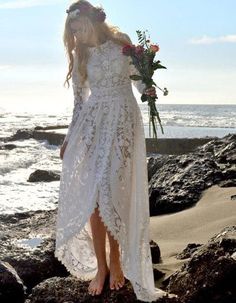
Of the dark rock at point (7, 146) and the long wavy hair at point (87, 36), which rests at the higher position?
the long wavy hair at point (87, 36)

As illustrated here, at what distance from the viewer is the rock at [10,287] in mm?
5016

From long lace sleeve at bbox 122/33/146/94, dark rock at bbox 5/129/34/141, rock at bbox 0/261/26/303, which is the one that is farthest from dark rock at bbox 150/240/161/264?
dark rock at bbox 5/129/34/141

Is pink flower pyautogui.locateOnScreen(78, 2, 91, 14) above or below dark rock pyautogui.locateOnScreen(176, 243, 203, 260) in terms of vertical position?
above

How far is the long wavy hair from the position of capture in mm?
4727

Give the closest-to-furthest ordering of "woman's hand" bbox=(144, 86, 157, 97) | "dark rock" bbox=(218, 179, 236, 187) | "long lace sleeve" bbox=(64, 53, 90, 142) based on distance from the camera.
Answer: "woman's hand" bbox=(144, 86, 157, 97) → "long lace sleeve" bbox=(64, 53, 90, 142) → "dark rock" bbox=(218, 179, 236, 187)

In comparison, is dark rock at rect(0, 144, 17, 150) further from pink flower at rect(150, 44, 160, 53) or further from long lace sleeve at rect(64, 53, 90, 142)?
pink flower at rect(150, 44, 160, 53)

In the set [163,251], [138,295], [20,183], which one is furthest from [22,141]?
[138,295]

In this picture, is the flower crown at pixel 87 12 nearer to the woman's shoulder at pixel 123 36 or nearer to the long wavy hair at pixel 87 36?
the long wavy hair at pixel 87 36

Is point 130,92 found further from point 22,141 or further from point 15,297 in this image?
point 22,141

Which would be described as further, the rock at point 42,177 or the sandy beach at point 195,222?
the rock at point 42,177

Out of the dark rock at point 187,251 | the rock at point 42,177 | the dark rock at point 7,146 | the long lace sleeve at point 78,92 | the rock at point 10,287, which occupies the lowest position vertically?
the dark rock at point 7,146

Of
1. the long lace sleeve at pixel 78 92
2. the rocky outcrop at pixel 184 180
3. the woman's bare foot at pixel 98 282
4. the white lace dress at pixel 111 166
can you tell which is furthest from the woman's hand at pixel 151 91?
the rocky outcrop at pixel 184 180

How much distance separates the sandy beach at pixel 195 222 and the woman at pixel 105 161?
1051 mm

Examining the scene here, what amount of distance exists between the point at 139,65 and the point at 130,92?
0.23m
